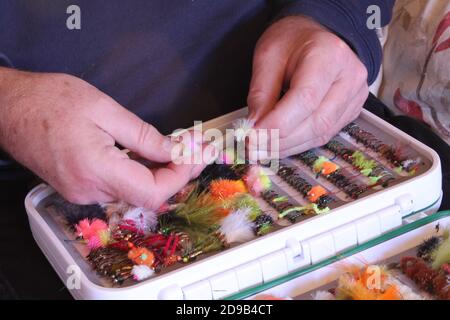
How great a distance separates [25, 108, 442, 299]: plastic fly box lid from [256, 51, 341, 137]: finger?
5 centimetres

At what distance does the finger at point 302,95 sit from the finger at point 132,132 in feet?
0.38

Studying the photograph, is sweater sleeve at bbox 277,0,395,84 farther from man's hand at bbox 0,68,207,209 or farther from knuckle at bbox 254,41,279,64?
man's hand at bbox 0,68,207,209

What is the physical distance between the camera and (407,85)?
44.2 inches

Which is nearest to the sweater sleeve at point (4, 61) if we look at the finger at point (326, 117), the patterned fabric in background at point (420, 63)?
the finger at point (326, 117)

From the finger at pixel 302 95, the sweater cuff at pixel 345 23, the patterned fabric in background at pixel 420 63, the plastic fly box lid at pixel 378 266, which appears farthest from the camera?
the patterned fabric in background at pixel 420 63

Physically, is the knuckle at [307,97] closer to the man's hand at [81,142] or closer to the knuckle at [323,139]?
the knuckle at [323,139]

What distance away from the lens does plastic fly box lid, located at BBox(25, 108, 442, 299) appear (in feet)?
1.90

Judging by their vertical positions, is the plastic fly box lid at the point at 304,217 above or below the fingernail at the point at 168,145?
below

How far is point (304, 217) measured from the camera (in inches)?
24.8

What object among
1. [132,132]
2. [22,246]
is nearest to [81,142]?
[132,132]

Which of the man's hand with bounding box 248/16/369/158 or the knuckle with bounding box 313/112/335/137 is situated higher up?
the man's hand with bounding box 248/16/369/158

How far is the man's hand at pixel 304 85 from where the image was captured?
713 millimetres

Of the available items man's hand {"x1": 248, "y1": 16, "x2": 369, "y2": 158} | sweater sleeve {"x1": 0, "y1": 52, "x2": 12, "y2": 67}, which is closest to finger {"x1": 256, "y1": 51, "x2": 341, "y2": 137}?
man's hand {"x1": 248, "y1": 16, "x2": 369, "y2": 158}

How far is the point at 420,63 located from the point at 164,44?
49cm
